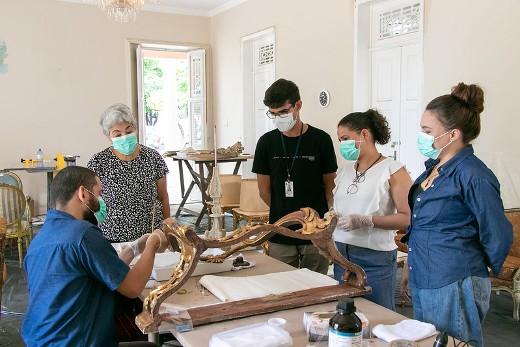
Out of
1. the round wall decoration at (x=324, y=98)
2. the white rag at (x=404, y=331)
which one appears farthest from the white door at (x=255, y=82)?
the white rag at (x=404, y=331)

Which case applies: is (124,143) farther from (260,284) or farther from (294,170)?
(260,284)

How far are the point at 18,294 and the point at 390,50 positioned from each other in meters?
4.17

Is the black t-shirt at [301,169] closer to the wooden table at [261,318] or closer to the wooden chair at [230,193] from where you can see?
the wooden table at [261,318]

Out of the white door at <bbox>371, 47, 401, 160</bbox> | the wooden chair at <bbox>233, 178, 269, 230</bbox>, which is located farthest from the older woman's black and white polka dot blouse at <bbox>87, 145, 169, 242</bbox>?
the white door at <bbox>371, 47, 401, 160</bbox>

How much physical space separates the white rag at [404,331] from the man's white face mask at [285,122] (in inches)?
49.1

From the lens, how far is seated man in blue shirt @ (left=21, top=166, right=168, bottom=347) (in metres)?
1.41

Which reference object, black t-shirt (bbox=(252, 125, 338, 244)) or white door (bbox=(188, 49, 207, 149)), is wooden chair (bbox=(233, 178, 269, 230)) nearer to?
black t-shirt (bbox=(252, 125, 338, 244))

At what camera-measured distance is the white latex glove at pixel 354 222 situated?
181 centimetres

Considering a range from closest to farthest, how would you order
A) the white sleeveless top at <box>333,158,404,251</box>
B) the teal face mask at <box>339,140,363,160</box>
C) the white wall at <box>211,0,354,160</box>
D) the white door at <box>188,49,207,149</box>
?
the white sleeveless top at <box>333,158,404,251</box> → the teal face mask at <box>339,140,363,160</box> → the white wall at <box>211,0,354,160</box> → the white door at <box>188,49,207,149</box>

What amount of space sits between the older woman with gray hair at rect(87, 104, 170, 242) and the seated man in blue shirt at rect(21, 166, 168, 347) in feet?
2.93

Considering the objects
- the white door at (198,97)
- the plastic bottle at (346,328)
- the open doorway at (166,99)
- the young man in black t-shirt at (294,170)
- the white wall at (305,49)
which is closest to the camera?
the plastic bottle at (346,328)

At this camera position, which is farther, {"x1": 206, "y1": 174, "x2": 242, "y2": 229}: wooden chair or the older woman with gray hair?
{"x1": 206, "y1": 174, "x2": 242, "y2": 229}: wooden chair

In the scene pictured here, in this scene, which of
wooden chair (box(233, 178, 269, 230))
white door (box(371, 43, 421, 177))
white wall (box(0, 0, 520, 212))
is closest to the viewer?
white wall (box(0, 0, 520, 212))

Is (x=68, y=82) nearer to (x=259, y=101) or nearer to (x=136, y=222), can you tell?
(x=259, y=101)
